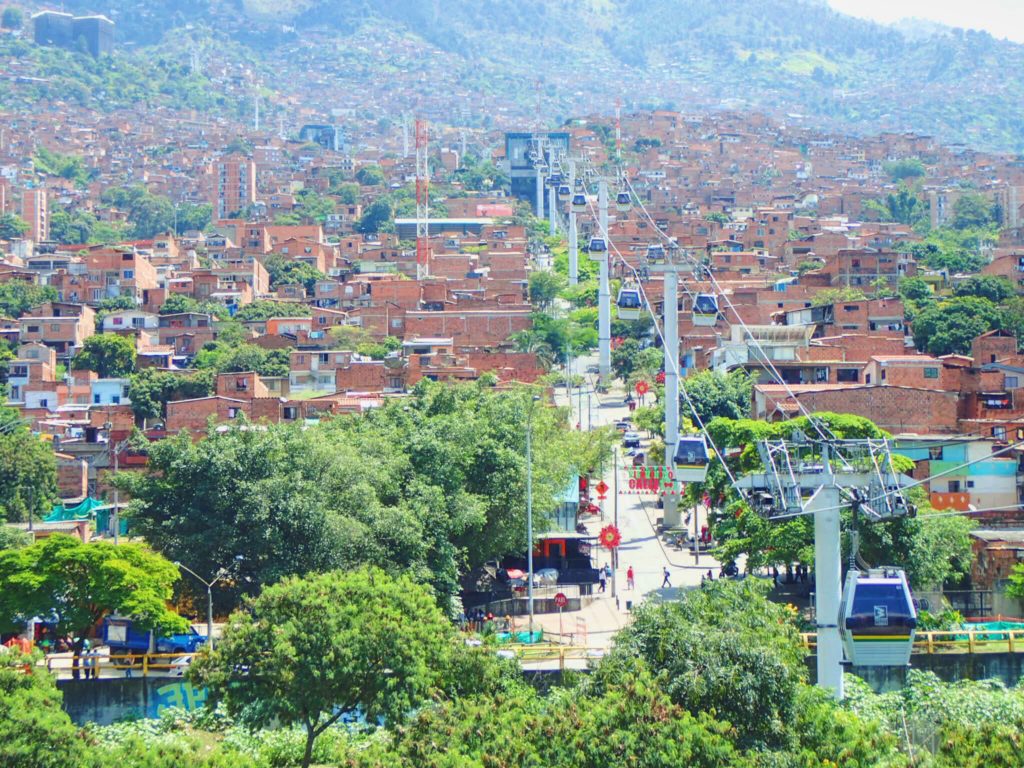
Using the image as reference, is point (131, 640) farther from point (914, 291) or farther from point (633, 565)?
point (914, 291)

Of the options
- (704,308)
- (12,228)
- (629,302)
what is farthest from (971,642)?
(12,228)

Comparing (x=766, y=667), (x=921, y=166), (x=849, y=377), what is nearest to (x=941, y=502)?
(x=849, y=377)

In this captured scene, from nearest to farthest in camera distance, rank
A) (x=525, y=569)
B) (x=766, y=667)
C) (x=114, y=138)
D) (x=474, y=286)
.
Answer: (x=766, y=667)
(x=525, y=569)
(x=474, y=286)
(x=114, y=138)

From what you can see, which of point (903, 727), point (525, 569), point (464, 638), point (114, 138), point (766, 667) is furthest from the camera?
point (114, 138)

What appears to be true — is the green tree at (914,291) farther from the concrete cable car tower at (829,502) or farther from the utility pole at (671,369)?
the concrete cable car tower at (829,502)

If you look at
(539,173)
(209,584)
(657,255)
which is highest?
(539,173)

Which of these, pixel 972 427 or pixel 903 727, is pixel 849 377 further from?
pixel 903 727

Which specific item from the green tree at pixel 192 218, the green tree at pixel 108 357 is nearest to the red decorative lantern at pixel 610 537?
the green tree at pixel 108 357
